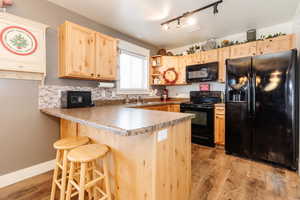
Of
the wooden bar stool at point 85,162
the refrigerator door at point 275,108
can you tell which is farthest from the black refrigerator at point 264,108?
the wooden bar stool at point 85,162

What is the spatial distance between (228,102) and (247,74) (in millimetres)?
572

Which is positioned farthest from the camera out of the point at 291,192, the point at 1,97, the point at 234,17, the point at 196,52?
the point at 196,52

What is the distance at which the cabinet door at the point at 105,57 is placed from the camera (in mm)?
2355

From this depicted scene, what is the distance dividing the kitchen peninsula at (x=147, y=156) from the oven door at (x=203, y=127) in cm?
180

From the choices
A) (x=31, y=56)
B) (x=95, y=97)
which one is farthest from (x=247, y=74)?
(x=31, y=56)

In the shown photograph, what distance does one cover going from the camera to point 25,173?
1.90 m

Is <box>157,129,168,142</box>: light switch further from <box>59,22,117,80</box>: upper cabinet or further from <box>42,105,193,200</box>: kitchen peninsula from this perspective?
<box>59,22,117,80</box>: upper cabinet

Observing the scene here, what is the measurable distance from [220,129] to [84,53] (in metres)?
2.92

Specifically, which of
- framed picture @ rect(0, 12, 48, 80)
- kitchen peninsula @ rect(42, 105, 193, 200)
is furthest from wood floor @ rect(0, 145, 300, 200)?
framed picture @ rect(0, 12, 48, 80)

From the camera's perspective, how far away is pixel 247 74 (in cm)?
243

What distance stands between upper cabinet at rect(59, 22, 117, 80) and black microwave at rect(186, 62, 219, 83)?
2025mm

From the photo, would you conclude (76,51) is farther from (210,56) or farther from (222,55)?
(222,55)

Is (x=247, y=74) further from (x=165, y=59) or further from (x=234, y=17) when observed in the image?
(x=165, y=59)

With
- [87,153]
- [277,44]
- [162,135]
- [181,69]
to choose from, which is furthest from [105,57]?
[277,44]
